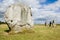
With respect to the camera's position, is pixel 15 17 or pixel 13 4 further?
pixel 13 4

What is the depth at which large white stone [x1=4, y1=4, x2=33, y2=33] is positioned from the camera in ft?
61.7

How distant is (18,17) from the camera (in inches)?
761

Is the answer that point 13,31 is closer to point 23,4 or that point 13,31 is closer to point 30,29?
point 30,29

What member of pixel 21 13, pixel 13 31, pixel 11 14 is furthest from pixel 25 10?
pixel 13 31

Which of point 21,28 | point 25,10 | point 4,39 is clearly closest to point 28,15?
point 25,10

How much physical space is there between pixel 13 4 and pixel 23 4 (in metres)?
1.27

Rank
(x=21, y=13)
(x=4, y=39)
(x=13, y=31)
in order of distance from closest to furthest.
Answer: (x=4, y=39) → (x=13, y=31) → (x=21, y=13)

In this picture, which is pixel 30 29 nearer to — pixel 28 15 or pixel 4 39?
pixel 28 15

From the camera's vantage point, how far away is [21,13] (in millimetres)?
19984

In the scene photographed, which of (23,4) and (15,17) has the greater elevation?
(23,4)

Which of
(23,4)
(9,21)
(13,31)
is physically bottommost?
(13,31)

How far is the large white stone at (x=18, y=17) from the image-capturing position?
18812mm

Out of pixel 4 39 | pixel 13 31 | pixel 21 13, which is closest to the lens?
pixel 4 39

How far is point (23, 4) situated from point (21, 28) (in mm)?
3290
